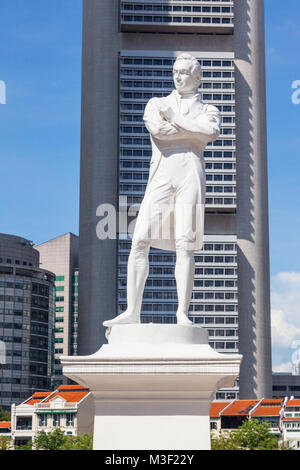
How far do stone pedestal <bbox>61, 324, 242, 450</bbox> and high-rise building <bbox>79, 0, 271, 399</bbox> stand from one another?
266 feet

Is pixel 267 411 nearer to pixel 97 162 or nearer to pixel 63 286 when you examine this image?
pixel 97 162

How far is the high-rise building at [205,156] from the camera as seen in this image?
9412 centimetres

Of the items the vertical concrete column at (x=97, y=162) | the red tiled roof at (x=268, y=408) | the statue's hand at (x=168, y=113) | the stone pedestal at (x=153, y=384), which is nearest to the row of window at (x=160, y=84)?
the vertical concrete column at (x=97, y=162)

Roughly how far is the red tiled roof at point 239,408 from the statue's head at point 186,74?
2491 inches

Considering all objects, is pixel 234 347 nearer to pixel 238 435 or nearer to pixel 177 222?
pixel 238 435

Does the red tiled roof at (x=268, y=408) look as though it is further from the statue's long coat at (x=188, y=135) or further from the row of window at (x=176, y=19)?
the statue's long coat at (x=188, y=135)

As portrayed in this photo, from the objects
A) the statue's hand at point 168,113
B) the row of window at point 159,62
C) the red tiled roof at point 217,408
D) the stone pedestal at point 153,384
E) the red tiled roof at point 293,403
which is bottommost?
the red tiled roof at point 217,408

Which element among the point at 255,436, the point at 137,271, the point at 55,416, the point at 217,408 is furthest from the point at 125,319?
the point at 217,408

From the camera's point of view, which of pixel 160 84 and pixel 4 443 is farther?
pixel 160 84

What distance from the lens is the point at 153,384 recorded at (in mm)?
10539

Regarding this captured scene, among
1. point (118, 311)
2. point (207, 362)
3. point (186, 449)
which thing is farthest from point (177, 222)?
point (118, 311)

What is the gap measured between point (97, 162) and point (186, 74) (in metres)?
85.7

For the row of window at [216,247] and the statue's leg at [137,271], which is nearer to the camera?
the statue's leg at [137,271]

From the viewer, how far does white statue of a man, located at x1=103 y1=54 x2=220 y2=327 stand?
37.2 ft
